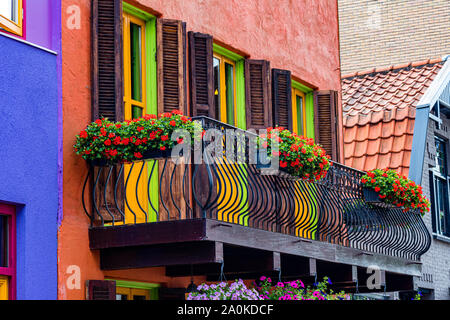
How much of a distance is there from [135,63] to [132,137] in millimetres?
1876

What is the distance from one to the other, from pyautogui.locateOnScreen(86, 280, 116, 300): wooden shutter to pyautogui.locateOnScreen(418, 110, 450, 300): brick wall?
8.98 m

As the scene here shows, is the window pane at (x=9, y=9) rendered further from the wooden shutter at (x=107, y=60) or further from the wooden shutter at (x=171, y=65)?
the wooden shutter at (x=171, y=65)

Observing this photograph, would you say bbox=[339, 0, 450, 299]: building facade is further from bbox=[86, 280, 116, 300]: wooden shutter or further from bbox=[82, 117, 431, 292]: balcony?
bbox=[86, 280, 116, 300]: wooden shutter

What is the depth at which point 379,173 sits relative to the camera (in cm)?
1434

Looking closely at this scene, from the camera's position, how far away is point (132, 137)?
10023mm

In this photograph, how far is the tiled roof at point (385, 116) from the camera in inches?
717

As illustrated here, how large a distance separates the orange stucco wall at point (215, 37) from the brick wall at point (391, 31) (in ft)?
28.5

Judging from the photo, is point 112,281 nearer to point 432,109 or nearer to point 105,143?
point 105,143

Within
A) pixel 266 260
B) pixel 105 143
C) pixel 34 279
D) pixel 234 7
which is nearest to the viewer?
pixel 34 279

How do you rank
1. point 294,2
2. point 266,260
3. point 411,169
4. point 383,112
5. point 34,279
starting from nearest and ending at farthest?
point 34,279 < point 266,260 < point 294,2 < point 411,169 < point 383,112

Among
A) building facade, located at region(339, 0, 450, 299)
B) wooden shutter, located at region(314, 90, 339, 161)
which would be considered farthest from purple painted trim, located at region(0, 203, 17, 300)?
building facade, located at region(339, 0, 450, 299)

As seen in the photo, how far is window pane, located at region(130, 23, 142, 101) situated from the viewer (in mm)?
11555

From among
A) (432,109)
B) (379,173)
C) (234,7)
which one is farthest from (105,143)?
(432,109)

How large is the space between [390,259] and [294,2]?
4.57m
